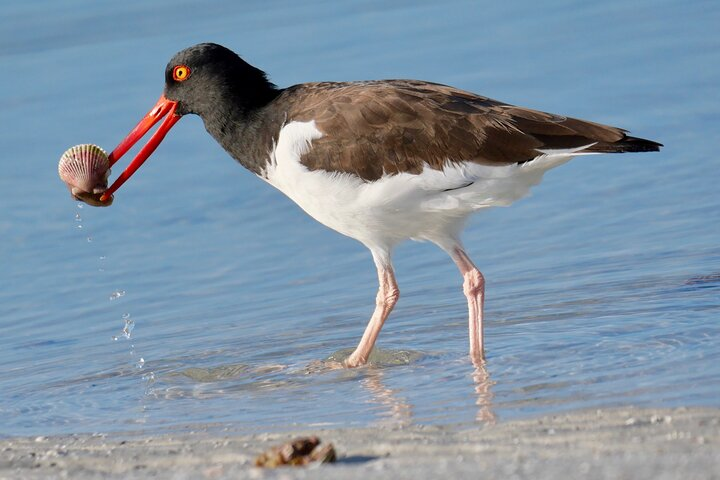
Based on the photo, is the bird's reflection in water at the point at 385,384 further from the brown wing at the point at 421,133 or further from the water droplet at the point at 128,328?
the water droplet at the point at 128,328

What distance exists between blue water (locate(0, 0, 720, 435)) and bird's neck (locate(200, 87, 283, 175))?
1.11 meters

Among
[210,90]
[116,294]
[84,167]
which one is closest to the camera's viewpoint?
[84,167]

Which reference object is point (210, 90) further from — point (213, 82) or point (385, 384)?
point (385, 384)

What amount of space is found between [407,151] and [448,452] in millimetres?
2402

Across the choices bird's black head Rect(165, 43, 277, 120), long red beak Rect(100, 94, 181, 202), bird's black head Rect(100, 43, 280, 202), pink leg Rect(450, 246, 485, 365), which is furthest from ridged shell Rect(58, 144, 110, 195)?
pink leg Rect(450, 246, 485, 365)

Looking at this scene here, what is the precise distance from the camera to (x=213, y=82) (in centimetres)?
736

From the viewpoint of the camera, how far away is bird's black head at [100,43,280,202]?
→ 7.23 meters

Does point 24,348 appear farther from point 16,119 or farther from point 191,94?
point 16,119

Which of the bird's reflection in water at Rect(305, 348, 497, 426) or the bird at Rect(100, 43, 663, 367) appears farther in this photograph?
the bird at Rect(100, 43, 663, 367)

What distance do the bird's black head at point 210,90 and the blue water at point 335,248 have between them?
1.28 m

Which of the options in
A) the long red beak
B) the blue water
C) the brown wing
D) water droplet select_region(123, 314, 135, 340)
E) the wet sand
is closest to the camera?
the wet sand

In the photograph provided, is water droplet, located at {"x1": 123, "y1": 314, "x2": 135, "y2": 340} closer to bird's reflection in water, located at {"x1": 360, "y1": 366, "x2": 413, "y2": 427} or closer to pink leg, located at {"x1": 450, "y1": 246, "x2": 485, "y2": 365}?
bird's reflection in water, located at {"x1": 360, "y1": 366, "x2": 413, "y2": 427}

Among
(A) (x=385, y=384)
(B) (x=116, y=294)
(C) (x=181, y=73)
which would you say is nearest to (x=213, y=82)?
(C) (x=181, y=73)

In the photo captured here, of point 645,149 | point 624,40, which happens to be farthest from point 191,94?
point 624,40
